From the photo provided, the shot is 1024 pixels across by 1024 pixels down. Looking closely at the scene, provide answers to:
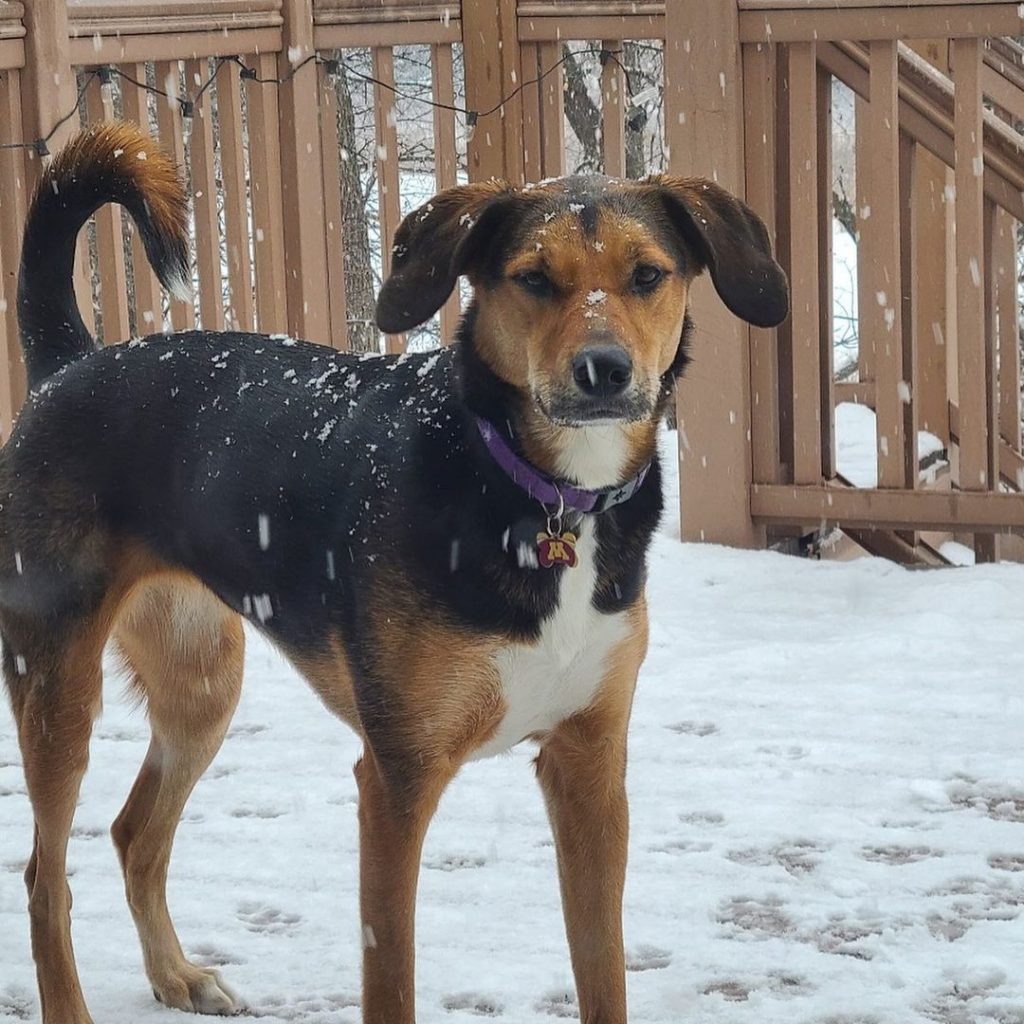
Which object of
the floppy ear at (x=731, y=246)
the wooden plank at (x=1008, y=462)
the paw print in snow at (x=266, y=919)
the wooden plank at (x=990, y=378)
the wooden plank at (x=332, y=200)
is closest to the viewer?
the floppy ear at (x=731, y=246)

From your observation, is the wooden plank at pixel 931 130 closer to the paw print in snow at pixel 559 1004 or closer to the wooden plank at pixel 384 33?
the wooden plank at pixel 384 33

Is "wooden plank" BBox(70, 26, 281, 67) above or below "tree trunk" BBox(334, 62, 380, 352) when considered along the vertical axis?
above

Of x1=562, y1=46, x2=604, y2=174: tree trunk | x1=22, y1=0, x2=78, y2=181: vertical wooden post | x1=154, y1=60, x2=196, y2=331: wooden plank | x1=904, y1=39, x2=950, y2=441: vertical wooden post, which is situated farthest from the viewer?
x1=562, y1=46, x2=604, y2=174: tree trunk

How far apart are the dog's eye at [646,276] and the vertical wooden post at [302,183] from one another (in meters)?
4.14

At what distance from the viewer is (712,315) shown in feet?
20.2

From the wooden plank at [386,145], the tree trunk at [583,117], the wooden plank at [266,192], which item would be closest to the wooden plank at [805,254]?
the wooden plank at [386,145]

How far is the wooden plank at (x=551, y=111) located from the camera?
21.1 ft

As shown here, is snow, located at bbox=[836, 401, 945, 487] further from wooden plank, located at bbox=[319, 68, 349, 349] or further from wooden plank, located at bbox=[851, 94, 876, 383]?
wooden plank, located at bbox=[319, 68, 349, 349]

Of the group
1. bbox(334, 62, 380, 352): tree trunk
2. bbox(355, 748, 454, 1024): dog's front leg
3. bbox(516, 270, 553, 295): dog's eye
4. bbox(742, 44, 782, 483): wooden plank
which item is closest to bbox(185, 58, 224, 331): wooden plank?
bbox(742, 44, 782, 483): wooden plank

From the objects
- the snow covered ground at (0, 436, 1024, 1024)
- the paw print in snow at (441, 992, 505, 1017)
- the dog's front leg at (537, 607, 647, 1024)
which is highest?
the dog's front leg at (537, 607, 647, 1024)

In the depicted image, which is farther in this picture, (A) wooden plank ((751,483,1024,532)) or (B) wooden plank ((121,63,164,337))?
(B) wooden plank ((121,63,164,337))

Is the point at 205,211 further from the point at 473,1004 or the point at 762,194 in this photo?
the point at 473,1004

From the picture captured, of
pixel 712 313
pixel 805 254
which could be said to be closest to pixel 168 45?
pixel 712 313

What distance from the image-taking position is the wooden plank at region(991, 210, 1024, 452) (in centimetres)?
654
